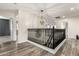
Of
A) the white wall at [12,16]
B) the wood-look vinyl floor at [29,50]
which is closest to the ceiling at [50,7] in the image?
the white wall at [12,16]

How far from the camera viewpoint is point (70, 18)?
198 centimetres

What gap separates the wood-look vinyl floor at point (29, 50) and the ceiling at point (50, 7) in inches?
26.0

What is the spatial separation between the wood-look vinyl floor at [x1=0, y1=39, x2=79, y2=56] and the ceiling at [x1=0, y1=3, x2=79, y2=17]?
0.66 metres

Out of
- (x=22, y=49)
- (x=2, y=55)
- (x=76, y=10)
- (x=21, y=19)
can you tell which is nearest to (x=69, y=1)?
(x=76, y=10)

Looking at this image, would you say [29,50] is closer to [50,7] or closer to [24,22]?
[24,22]

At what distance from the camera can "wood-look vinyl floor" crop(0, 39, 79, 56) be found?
1878 mm

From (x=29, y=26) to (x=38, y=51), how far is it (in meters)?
0.62

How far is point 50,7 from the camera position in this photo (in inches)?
77.5

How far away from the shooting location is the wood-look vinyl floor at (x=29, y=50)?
1.88 meters

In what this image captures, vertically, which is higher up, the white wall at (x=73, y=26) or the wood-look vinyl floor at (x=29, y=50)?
the white wall at (x=73, y=26)

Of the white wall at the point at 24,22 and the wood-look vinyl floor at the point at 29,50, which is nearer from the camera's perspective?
the wood-look vinyl floor at the point at 29,50

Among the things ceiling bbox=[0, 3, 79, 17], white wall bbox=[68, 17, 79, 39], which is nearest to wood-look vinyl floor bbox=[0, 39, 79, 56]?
white wall bbox=[68, 17, 79, 39]

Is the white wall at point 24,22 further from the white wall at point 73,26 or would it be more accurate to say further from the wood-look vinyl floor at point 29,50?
the white wall at point 73,26

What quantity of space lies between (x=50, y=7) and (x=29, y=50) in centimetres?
109
